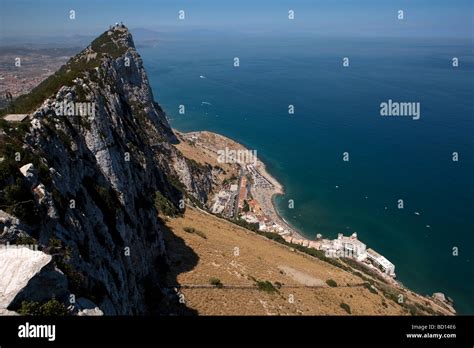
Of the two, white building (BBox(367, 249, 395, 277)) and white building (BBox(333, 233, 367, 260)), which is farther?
white building (BBox(333, 233, 367, 260))

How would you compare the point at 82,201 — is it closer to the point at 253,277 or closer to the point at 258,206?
the point at 253,277

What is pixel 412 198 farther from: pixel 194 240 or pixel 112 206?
pixel 112 206

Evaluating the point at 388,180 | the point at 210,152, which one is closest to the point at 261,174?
the point at 210,152

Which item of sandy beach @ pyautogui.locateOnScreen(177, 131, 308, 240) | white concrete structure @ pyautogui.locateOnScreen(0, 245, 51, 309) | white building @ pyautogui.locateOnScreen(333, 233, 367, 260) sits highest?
white concrete structure @ pyautogui.locateOnScreen(0, 245, 51, 309)

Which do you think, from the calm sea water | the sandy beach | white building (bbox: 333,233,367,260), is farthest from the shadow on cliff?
the calm sea water

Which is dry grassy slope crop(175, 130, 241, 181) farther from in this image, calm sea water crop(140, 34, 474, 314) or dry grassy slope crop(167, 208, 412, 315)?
dry grassy slope crop(167, 208, 412, 315)

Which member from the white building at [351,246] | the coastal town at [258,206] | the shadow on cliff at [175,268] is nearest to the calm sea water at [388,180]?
the coastal town at [258,206]
